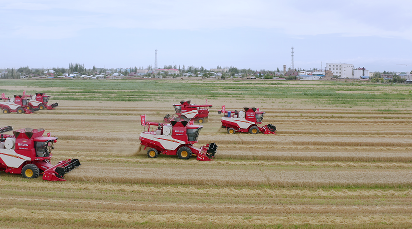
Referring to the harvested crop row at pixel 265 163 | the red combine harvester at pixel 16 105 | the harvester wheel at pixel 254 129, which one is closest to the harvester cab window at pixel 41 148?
the harvested crop row at pixel 265 163

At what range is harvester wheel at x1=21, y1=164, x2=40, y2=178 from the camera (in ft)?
45.0

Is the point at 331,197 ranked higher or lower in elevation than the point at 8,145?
lower

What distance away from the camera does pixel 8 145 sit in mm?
13688

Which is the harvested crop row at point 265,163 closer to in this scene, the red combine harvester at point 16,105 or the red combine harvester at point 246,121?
the red combine harvester at point 246,121

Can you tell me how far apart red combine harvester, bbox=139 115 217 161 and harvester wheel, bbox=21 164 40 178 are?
16.7 ft

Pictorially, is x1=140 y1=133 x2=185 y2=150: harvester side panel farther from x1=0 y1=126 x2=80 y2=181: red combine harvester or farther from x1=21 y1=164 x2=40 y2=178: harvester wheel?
x1=21 y1=164 x2=40 y2=178: harvester wheel

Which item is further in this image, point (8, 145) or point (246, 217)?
point (8, 145)

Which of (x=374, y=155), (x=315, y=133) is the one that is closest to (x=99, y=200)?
(x=374, y=155)

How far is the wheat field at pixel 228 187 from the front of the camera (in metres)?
10.5

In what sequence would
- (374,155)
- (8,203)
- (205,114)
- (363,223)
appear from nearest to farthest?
(363,223), (8,203), (374,155), (205,114)

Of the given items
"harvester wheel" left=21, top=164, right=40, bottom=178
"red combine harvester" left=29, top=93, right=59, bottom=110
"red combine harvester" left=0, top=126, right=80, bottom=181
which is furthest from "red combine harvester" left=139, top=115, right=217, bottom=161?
"red combine harvester" left=29, top=93, right=59, bottom=110

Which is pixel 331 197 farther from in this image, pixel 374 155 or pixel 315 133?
pixel 315 133

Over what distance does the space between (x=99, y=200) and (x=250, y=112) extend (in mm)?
14201

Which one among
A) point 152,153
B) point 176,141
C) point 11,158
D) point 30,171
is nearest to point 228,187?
point 176,141
